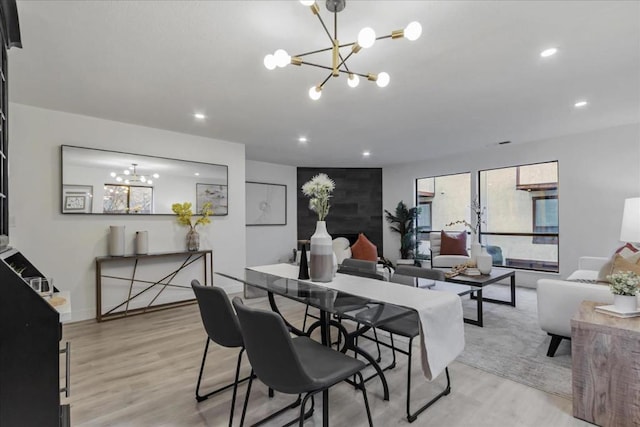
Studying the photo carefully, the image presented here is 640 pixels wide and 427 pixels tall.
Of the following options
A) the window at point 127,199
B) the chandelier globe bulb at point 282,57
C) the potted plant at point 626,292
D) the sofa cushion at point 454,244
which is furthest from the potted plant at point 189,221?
the potted plant at point 626,292

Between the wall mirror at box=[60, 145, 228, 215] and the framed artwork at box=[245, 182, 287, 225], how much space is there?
4.71ft

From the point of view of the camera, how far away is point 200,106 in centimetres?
343

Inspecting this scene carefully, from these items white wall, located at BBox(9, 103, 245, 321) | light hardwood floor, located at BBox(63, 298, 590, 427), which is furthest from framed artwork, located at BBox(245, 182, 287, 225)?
light hardwood floor, located at BBox(63, 298, 590, 427)

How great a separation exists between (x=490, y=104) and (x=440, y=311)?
273cm

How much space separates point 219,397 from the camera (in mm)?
2150

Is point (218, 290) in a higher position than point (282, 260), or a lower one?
higher

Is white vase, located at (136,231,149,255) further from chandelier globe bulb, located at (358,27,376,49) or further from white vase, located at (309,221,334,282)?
chandelier globe bulb, located at (358,27,376,49)

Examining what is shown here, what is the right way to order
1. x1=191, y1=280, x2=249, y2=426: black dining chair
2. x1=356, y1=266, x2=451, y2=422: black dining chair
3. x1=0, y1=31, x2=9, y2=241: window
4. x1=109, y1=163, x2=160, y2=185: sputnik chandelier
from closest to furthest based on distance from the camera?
x1=0, y1=31, x2=9, y2=241: window, x1=356, y1=266, x2=451, y2=422: black dining chair, x1=191, y1=280, x2=249, y2=426: black dining chair, x1=109, y1=163, x2=160, y2=185: sputnik chandelier

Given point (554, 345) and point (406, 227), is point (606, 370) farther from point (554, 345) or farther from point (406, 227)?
point (406, 227)

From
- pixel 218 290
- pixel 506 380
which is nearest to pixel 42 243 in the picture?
pixel 218 290

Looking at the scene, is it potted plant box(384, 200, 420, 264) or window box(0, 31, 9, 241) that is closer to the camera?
window box(0, 31, 9, 241)

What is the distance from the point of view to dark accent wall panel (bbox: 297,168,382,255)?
734 centimetres

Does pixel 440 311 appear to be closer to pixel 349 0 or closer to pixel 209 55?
pixel 349 0

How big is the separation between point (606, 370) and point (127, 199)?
4801 mm
